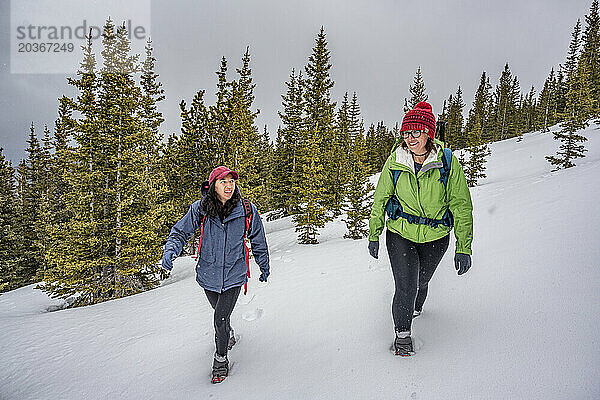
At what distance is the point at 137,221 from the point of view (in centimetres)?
1384

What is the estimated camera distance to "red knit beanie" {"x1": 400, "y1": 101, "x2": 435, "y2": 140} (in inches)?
129

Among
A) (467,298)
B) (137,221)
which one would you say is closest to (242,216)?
(467,298)

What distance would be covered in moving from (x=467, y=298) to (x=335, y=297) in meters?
2.22

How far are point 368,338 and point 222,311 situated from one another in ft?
6.13

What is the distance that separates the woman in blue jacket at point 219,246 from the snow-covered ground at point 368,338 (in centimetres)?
73

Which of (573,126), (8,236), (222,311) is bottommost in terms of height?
(8,236)

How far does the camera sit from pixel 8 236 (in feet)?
75.5

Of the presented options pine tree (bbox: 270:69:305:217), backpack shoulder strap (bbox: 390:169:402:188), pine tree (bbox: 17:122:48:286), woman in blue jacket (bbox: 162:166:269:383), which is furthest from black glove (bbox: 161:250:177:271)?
pine tree (bbox: 17:122:48:286)

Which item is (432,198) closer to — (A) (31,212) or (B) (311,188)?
(B) (311,188)

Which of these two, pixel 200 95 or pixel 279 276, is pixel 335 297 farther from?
pixel 200 95

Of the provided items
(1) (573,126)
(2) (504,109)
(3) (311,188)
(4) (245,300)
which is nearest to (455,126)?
(2) (504,109)

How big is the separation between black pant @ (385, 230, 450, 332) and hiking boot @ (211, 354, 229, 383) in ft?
6.82

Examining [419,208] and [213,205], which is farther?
[213,205]

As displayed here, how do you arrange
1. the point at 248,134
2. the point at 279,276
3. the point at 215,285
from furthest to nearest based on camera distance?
the point at 248,134 < the point at 279,276 < the point at 215,285
